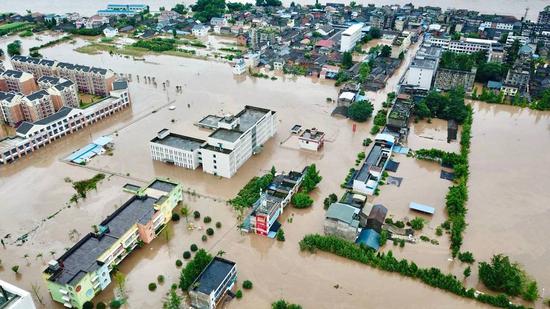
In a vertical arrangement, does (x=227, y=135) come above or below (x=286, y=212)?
above

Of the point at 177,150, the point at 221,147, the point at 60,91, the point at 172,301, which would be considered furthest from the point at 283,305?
the point at 60,91

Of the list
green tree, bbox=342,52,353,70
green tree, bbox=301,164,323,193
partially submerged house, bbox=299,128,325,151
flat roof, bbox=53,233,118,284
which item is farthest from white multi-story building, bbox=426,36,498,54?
flat roof, bbox=53,233,118,284

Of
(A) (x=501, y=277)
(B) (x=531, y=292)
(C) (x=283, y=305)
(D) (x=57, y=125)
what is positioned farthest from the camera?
(D) (x=57, y=125)

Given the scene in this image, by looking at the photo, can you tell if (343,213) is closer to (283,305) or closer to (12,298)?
(283,305)

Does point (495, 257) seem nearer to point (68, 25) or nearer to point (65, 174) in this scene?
point (65, 174)

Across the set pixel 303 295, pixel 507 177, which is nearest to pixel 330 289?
pixel 303 295
